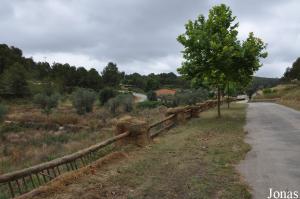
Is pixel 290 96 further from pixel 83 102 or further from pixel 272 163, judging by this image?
pixel 272 163

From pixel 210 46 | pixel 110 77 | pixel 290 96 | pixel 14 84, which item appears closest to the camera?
pixel 210 46

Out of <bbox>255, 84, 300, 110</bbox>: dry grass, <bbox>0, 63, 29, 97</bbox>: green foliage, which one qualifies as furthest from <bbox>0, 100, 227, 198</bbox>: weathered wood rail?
<bbox>0, 63, 29, 97</bbox>: green foliage

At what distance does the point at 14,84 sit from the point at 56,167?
85.2 m

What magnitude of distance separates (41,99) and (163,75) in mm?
108545

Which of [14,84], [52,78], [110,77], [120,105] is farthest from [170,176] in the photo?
[110,77]

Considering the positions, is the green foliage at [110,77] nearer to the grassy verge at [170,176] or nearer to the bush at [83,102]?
the bush at [83,102]

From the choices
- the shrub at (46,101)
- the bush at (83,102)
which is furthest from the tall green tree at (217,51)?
the shrub at (46,101)

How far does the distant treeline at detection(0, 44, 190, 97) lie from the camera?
89875mm

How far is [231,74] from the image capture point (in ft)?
64.8

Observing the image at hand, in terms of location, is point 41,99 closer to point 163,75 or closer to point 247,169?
point 247,169

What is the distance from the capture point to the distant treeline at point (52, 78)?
8988 centimetres

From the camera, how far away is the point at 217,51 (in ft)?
61.0

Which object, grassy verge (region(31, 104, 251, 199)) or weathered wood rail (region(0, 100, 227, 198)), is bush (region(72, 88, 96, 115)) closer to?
weathered wood rail (region(0, 100, 227, 198))

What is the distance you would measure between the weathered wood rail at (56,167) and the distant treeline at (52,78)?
256ft
